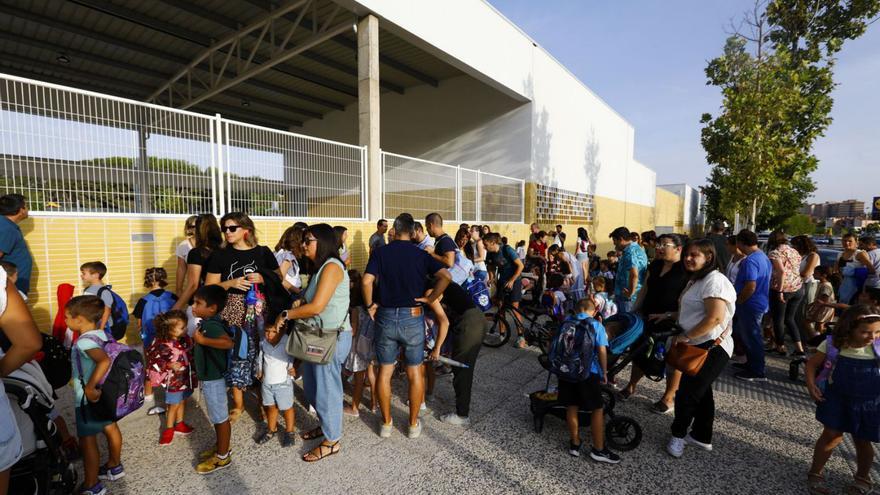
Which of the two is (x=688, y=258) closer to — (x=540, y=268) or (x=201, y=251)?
(x=201, y=251)

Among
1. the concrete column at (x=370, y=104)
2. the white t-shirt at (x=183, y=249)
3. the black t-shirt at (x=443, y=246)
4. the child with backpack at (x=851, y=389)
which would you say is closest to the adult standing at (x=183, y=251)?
the white t-shirt at (x=183, y=249)

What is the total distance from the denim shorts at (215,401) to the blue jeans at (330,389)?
0.58 m

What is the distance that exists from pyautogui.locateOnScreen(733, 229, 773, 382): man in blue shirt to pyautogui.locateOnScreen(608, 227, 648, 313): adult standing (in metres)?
0.94

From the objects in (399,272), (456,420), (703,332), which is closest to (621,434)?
(703,332)

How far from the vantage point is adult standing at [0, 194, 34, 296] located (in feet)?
10.9

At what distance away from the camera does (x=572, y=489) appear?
8.36ft

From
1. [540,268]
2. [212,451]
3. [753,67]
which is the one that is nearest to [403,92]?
[540,268]

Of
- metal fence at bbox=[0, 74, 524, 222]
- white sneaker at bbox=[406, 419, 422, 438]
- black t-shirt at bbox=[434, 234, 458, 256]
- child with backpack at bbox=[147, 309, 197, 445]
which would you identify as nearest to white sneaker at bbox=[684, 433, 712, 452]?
white sneaker at bbox=[406, 419, 422, 438]

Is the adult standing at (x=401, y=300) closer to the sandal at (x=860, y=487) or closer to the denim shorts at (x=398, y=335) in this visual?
the denim shorts at (x=398, y=335)

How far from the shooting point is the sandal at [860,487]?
2465mm

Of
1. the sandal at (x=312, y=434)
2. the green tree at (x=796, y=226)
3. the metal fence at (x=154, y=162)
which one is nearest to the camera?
the sandal at (x=312, y=434)

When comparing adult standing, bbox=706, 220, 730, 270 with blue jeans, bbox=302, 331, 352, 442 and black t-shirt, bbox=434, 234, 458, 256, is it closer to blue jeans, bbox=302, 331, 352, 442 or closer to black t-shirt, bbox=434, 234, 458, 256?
black t-shirt, bbox=434, 234, 458, 256

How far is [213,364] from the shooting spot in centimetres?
273

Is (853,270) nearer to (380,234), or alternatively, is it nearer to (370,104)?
(380,234)
